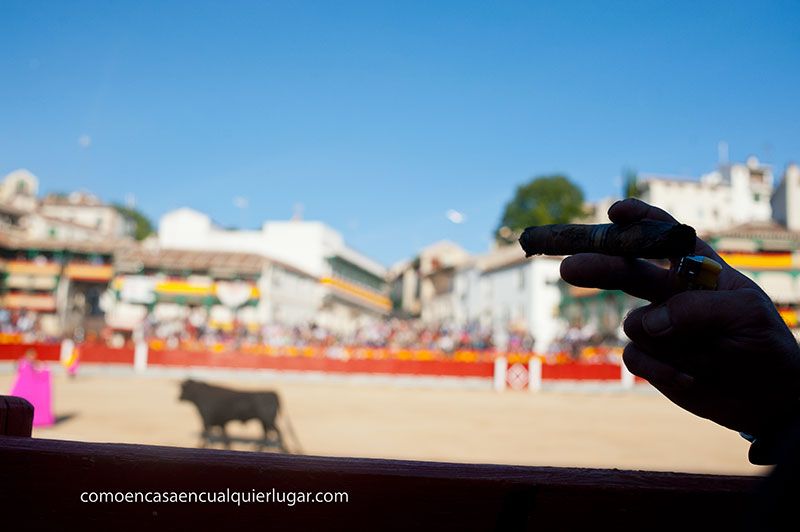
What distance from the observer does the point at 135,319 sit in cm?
3584

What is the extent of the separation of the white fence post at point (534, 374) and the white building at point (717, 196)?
107ft

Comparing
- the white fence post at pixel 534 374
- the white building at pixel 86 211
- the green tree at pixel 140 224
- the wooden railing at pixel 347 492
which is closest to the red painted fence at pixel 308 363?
the white fence post at pixel 534 374

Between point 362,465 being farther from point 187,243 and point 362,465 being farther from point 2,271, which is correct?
point 187,243

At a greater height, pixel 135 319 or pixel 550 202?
pixel 550 202

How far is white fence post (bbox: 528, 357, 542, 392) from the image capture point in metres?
24.7

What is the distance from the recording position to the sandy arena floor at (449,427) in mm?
10047

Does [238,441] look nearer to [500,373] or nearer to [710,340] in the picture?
[710,340]

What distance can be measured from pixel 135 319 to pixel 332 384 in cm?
1661

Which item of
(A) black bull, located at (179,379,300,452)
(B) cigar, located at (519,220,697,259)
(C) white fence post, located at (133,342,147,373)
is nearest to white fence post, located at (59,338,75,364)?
(C) white fence post, located at (133,342,147,373)

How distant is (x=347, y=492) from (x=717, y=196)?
5880cm

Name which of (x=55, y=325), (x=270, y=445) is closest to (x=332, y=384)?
(x=270, y=445)

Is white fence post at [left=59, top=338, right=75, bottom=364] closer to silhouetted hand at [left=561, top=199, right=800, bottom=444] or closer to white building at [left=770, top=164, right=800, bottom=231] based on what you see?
silhouetted hand at [left=561, top=199, right=800, bottom=444]

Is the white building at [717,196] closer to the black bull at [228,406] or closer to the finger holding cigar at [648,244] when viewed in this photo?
the black bull at [228,406]

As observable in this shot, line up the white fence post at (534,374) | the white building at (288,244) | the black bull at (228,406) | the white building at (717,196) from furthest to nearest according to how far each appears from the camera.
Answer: the white building at (717,196) < the white building at (288,244) < the white fence post at (534,374) < the black bull at (228,406)
